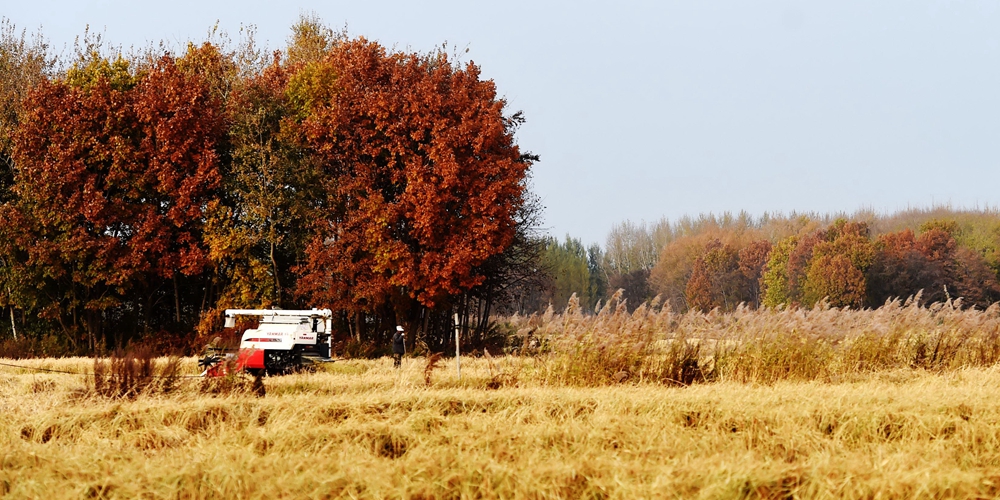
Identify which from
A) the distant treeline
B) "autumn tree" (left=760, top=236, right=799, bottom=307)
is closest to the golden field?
the distant treeline

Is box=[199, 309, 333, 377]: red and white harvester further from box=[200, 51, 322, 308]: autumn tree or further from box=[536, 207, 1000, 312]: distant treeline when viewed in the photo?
box=[536, 207, 1000, 312]: distant treeline

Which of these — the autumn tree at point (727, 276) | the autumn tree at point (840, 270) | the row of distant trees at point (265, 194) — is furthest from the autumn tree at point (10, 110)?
the autumn tree at point (727, 276)

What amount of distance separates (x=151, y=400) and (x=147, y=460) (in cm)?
334

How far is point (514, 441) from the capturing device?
9.77 metres

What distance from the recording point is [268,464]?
8719mm

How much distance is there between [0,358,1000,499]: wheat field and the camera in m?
8.11

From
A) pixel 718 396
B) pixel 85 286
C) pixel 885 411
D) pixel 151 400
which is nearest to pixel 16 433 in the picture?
pixel 151 400

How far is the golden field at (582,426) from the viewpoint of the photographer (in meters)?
8.16

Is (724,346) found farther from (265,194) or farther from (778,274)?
(778,274)

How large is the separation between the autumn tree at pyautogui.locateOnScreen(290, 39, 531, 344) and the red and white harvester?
4987 mm

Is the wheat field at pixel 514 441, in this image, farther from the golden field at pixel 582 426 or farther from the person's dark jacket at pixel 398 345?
the person's dark jacket at pixel 398 345

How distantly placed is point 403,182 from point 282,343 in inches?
354

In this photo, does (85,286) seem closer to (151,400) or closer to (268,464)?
(151,400)

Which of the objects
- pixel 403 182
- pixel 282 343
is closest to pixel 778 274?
pixel 403 182
